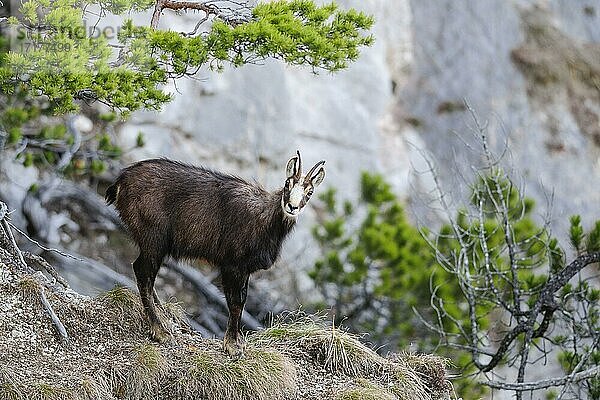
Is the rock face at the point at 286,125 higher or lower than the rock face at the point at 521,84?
lower

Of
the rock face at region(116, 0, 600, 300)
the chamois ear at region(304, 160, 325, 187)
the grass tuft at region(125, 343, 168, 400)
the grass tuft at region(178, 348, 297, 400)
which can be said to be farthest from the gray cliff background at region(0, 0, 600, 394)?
the chamois ear at region(304, 160, 325, 187)

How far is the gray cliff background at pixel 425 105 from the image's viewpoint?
16.8m

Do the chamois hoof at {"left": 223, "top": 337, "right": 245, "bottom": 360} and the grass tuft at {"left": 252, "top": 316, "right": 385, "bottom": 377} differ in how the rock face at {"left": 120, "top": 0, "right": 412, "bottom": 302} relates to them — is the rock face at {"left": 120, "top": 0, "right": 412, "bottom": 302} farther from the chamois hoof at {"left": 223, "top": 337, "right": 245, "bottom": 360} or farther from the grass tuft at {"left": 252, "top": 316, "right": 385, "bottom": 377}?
the chamois hoof at {"left": 223, "top": 337, "right": 245, "bottom": 360}

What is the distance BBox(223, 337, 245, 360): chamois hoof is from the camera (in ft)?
23.4

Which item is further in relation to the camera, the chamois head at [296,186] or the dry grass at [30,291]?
the dry grass at [30,291]

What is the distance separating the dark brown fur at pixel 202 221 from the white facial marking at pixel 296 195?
25 cm

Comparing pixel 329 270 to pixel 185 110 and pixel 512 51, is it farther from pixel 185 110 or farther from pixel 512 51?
pixel 512 51

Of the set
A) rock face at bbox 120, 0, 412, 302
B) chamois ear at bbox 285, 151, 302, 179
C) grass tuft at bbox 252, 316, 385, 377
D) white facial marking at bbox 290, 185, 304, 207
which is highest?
rock face at bbox 120, 0, 412, 302

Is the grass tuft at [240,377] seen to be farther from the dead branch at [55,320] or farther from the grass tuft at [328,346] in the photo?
the dead branch at [55,320]

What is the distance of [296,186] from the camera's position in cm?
646

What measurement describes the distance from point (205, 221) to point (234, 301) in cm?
65

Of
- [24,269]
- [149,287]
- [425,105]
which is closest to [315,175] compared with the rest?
[149,287]

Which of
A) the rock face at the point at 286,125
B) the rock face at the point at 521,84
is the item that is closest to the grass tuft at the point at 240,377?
the rock face at the point at 286,125

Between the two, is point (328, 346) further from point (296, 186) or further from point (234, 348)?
point (296, 186)
